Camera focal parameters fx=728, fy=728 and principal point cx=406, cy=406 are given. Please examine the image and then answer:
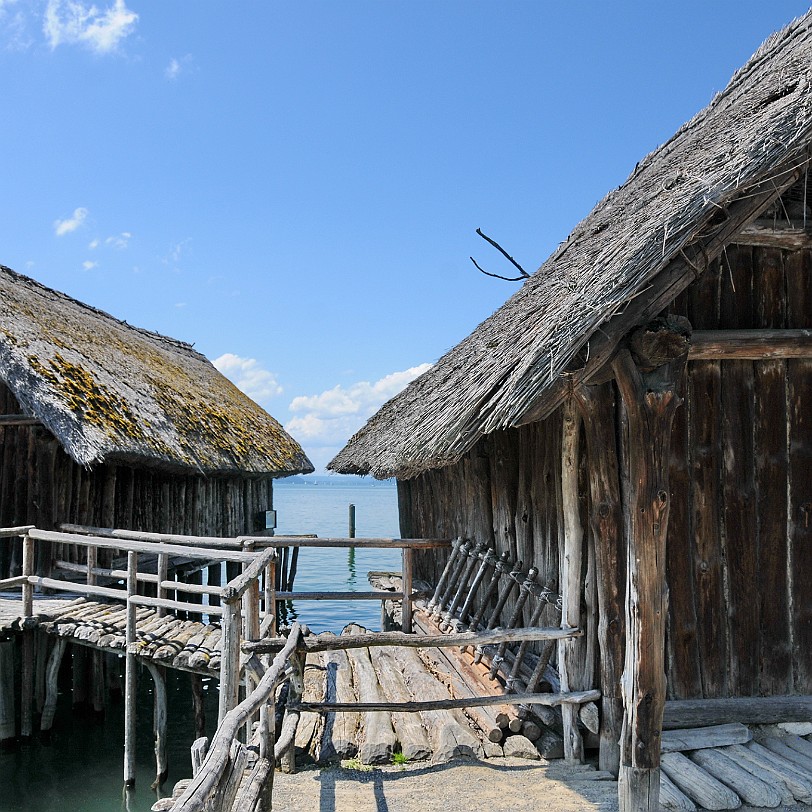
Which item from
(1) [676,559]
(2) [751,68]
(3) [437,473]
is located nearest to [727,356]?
(1) [676,559]

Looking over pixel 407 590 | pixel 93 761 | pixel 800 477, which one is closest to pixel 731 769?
pixel 800 477

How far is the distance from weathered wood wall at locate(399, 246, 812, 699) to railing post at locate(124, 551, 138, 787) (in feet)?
17.8

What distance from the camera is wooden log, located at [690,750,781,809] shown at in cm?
408

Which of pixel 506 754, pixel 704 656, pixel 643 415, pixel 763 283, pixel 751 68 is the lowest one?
pixel 506 754

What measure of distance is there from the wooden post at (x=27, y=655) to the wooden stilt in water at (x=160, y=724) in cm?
183

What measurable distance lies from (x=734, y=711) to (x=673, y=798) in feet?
3.05

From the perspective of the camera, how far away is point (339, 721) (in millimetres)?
5383

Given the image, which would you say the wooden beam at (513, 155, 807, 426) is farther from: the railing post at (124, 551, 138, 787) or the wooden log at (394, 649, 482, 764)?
the railing post at (124, 551, 138, 787)

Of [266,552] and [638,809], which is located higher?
[266,552]

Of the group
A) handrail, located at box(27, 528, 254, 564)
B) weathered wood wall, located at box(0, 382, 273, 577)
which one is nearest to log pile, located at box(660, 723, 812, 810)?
handrail, located at box(27, 528, 254, 564)

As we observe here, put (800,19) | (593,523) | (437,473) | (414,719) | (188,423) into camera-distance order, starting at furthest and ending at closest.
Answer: (188,423), (437,473), (800,19), (414,719), (593,523)

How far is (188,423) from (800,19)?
10.5 metres

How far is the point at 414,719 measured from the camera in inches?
215

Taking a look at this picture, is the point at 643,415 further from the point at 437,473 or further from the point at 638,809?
the point at 437,473
